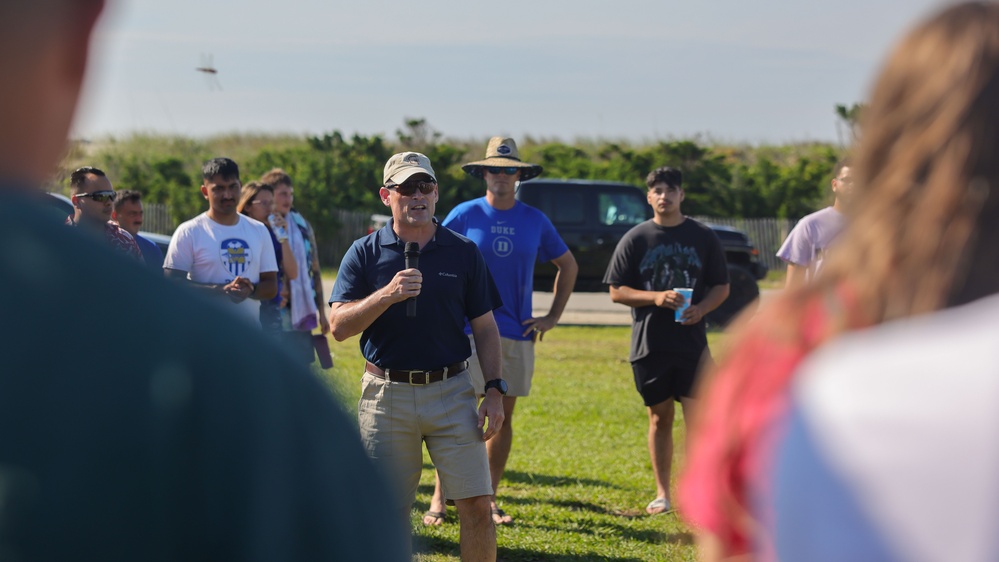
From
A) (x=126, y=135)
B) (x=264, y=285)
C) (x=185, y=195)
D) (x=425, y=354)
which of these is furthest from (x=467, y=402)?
(x=126, y=135)

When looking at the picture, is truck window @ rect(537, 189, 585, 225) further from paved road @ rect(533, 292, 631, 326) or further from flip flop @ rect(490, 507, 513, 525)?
flip flop @ rect(490, 507, 513, 525)

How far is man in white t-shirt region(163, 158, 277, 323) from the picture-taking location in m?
6.73

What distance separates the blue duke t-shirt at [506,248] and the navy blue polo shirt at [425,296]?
4.84ft

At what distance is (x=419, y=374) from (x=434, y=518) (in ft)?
6.49

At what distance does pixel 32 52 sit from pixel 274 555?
0.55 m

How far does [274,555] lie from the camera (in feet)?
3.27

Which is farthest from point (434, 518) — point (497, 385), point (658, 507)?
point (497, 385)

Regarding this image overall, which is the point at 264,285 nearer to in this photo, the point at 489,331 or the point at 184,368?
the point at 489,331

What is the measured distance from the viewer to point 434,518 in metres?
6.86

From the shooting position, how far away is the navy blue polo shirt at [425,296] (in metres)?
5.20

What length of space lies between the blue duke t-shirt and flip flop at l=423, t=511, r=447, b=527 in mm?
1245

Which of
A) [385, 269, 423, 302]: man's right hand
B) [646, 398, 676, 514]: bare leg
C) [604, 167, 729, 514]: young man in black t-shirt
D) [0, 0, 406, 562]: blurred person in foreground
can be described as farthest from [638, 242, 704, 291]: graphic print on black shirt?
[0, 0, 406, 562]: blurred person in foreground

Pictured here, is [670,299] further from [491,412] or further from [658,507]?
[491,412]

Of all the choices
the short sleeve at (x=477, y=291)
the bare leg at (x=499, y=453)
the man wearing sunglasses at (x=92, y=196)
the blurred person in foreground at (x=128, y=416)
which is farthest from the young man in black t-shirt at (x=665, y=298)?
the blurred person in foreground at (x=128, y=416)
